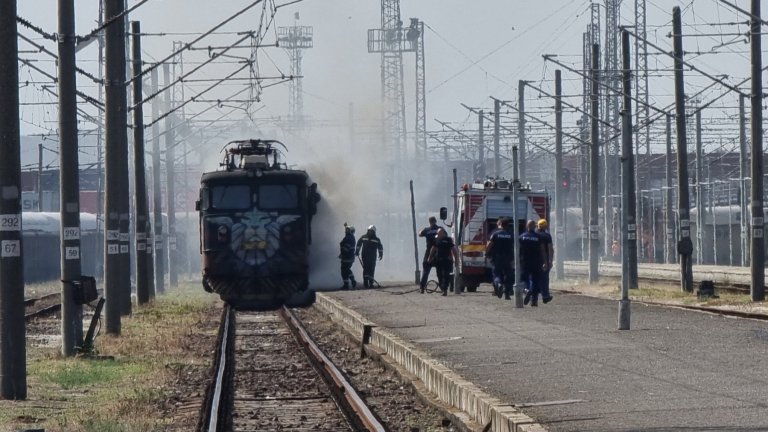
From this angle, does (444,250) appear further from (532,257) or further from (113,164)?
(113,164)

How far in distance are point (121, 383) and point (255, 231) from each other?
52.5ft

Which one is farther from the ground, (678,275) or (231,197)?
(231,197)

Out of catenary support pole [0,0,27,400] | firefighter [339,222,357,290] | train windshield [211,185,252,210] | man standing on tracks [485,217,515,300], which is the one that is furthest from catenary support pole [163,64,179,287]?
catenary support pole [0,0,27,400]

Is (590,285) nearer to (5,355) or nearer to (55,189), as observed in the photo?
(5,355)

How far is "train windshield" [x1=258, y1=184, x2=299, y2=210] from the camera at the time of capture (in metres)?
36.2

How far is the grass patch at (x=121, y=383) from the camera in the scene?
50.1 ft

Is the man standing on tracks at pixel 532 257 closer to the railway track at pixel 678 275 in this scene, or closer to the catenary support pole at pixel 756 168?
the catenary support pole at pixel 756 168

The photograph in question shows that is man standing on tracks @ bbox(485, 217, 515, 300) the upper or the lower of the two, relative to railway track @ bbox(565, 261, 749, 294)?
upper

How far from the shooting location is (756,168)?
114ft

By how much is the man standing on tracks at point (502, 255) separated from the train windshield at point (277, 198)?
531 centimetres

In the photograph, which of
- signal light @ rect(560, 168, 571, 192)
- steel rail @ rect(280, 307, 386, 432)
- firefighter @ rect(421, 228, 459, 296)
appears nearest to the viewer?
steel rail @ rect(280, 307, 386, 432)

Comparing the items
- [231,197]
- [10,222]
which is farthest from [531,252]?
[10,222]

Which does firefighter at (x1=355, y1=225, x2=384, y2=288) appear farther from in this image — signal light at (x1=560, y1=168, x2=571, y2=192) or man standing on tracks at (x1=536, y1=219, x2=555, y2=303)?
signal light at (x1=560, y1=168, x2=571, y2=192)

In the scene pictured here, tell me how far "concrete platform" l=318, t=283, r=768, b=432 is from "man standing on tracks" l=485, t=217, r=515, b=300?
2.19 metres
